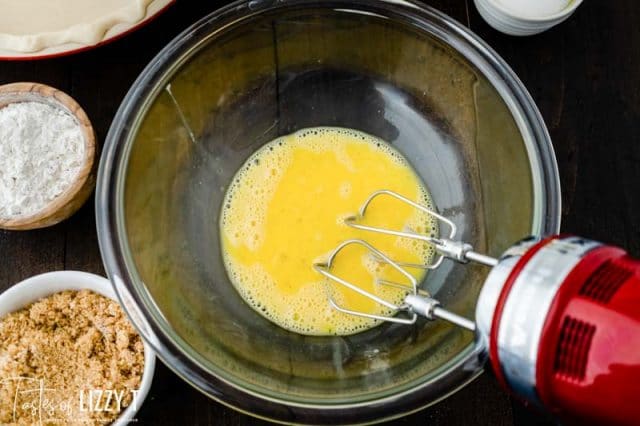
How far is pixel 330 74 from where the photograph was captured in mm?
1132

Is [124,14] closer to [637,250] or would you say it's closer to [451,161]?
[451,161]

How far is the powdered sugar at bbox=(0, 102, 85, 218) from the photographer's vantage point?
1.09 m

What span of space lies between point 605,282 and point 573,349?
0.06m

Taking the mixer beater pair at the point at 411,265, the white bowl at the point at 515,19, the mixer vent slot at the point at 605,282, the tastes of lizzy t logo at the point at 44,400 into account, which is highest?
the white bowl at the point at 515,19

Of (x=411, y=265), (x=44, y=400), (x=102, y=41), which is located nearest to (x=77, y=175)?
(x=102, y=41)

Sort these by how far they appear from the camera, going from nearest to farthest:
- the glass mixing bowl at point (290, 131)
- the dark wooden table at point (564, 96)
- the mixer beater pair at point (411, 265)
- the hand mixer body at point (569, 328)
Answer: the hand mixer body at point (569, 328), the mixer beater pair at point (411, 265), the glass mixing bowl at point (290, 131), the dark wooden table at point (564, 96)

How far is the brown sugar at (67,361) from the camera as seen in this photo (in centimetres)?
105

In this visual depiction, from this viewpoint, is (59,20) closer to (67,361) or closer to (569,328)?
(67,361)

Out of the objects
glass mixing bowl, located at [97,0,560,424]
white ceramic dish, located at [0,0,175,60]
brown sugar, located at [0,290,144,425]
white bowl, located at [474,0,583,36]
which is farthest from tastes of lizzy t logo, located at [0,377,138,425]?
white bowl, located at [474,0,583,36]

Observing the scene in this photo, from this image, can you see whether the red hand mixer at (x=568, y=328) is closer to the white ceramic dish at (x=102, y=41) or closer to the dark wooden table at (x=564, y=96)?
the dark wooden table at (x=564, y=96)

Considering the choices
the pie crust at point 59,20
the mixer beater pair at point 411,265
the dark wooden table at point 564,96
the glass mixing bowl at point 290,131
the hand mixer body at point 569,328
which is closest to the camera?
the hand mixer body at point 569,328

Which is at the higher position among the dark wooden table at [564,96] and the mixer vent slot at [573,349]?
the dark wooden table at [564,96]

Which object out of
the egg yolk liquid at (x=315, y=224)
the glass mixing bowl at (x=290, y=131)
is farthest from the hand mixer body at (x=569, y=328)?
the egg yolk liquid at (x=315, y=224)

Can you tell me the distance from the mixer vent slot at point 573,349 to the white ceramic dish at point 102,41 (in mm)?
729
